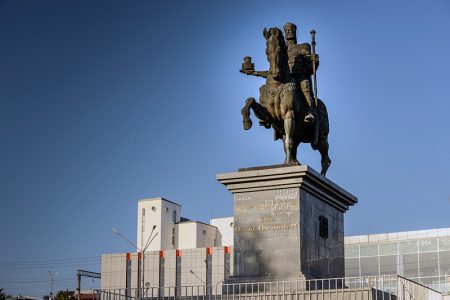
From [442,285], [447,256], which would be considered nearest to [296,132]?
[442,285]

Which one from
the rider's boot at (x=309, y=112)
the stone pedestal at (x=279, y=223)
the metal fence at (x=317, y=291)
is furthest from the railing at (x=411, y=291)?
the rider's boot at (x=309, y=112)

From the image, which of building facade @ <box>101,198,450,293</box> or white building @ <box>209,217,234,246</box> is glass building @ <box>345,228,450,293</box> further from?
white building @ <box>209,217,234,246</box>

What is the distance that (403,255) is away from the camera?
62219 mm

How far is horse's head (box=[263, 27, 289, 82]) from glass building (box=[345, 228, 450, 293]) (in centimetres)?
4273

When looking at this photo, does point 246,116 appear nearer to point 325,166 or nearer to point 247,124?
point 247,124

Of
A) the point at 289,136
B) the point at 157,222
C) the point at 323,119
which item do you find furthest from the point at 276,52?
the point at 157,222

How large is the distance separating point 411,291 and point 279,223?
313 centimetres

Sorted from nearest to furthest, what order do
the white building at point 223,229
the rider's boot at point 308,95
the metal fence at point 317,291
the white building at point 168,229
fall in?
the metal fence at point 317,291 → the rider's boot at point 308,95 → the white building at point 168,229 → the white building at point 223,229

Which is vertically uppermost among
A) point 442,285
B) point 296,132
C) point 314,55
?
point 314,55

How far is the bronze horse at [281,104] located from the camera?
1859 centimetres

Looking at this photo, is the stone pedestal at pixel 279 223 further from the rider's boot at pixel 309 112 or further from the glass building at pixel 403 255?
the glass building at pixel 403 255

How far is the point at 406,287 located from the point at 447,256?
1799 inches

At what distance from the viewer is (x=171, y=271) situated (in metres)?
96.8

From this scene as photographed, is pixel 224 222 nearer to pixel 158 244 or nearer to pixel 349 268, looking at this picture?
pixel 158 244
